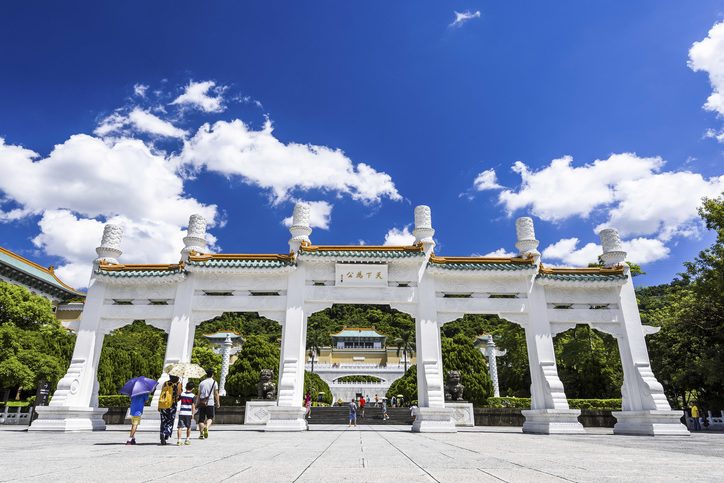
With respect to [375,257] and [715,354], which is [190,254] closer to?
[375,257]

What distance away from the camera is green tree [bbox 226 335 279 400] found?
30.7 metres

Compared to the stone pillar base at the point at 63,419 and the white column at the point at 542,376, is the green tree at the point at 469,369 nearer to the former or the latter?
the white column at the point at 542,376

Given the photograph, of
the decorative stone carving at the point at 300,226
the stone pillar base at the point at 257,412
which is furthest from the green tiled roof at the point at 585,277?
the stone pillar base at the point at 257,412

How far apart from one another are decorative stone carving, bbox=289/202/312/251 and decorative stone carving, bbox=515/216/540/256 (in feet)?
25.0

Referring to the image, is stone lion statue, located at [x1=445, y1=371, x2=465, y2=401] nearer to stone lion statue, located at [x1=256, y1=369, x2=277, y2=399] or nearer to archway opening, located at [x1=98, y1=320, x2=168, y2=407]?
stone lion statue, located at [x1=256, y1=369, x2=277, y2=399]

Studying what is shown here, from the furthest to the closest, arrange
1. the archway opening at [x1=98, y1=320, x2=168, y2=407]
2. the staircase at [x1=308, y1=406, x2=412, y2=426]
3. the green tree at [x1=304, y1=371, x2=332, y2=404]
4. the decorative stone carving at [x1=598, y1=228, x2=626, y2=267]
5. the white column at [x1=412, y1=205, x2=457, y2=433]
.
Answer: the green tree at [x1=304, y1=371, x2=332, y2=404] → the archway opening at [x1=98, y1=320, x2=168, y2=407] → the staircase at [x1=308, y1=406, x2=412, y2=426] → the decorative stone carving at [x1=598, y1=228, x2=626, y2=267] → the white column at [x1=412, y1=205, x2=457, y2=433]

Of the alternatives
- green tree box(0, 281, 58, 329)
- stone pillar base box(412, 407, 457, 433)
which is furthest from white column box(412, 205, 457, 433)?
green tree box(0, 281, 58, 329)

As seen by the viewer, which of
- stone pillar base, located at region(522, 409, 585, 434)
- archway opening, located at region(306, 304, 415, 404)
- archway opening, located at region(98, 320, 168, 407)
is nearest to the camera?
stone pillar base, located at region(522, 409, 585, 434)

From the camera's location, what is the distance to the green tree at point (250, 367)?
30734 mm

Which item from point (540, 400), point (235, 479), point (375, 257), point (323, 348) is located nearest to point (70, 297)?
point (323, 348)

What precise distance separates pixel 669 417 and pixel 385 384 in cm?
3897

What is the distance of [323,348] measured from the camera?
61750 millimetres

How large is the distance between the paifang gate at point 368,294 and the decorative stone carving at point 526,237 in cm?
20

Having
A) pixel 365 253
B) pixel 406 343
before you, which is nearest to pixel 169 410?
pixel 365 253
